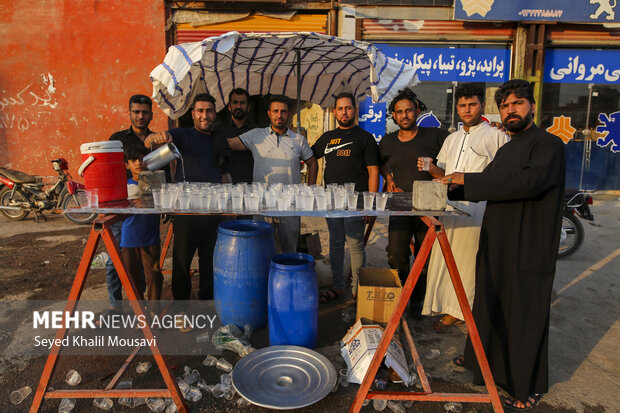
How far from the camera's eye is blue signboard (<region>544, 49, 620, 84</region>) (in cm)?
859

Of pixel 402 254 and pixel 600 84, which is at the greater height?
pixel 600 84

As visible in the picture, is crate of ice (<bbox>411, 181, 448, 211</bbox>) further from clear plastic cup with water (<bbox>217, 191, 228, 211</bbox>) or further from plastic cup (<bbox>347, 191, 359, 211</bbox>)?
clear plastic cup with water (<bbox>217, 191, 228, 211</bbox>)

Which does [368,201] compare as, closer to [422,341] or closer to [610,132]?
[422,341]

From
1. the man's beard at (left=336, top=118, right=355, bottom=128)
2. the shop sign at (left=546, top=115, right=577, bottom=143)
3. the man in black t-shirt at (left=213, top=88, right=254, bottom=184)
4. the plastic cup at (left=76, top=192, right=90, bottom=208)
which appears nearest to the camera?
the plastic cup at (left=76, top=192, right=90, bottom=208)

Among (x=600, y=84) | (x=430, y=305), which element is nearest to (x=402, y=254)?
(x=430, y=305)

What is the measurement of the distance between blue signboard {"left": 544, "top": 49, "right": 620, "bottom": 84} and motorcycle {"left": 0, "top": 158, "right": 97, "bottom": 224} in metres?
9.92

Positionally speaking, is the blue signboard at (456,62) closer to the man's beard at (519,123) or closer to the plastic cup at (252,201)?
the man's beard at (519,123)

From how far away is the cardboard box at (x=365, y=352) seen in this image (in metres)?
2.70

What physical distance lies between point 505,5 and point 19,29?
1009cm

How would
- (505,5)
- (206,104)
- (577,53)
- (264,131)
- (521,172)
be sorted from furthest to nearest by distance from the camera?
(577,53)
(505,5)
(264,131)
(206,104)
(521,172)

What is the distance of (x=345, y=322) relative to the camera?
3.58m

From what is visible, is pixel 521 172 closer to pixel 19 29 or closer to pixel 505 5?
pixel 505 5

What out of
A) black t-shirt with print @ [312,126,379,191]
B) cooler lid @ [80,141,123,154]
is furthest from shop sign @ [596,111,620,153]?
cooler lid @ [80,141,123,154]

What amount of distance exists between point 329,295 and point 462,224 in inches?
59.4
